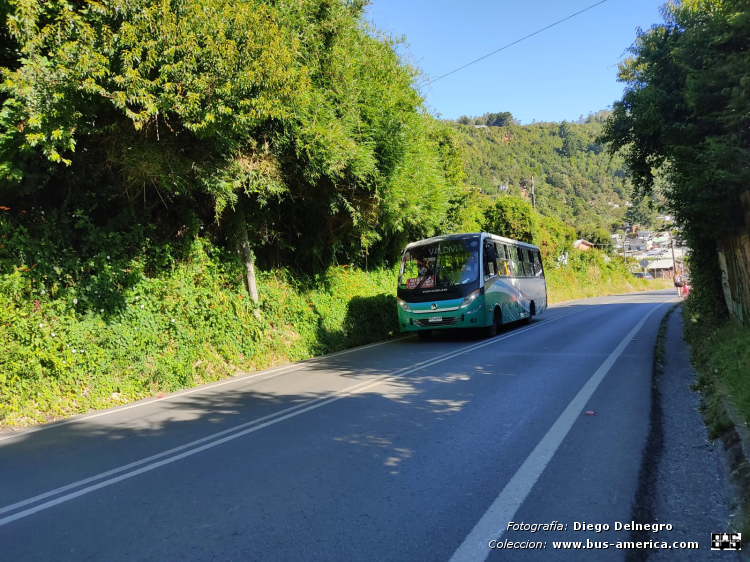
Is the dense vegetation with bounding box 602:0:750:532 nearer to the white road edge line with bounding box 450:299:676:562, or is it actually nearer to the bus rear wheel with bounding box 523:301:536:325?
the white road edge line with bounding box 450:299:676:562

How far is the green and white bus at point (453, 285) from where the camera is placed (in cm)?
1332

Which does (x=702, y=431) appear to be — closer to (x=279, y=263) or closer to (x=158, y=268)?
(x=158, y=268)

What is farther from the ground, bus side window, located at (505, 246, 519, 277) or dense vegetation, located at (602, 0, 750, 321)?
dense vegetation, located at (602, 0, 750, 321)

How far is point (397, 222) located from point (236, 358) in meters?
5.68

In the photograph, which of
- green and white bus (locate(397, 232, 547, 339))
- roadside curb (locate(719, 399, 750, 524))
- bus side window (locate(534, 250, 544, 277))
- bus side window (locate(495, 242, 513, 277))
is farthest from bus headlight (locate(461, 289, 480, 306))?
roadside curb (locate(719, 399, 750, 524))

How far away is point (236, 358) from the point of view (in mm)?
10867

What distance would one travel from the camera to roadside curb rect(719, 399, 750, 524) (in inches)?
142

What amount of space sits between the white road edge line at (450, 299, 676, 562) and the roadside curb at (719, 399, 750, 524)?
53.0 inches

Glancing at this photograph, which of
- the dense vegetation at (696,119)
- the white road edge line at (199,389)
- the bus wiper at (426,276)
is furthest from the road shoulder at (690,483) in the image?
the bus wiper at (426,276)

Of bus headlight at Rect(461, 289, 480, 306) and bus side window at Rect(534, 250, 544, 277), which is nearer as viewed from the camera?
bus headlight at Rect(461, 289, 480, 306)

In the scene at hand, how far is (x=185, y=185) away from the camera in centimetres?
927

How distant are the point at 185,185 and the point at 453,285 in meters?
7.02

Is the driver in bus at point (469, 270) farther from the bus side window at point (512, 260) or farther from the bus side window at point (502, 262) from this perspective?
the bus side window at point (512, 260)

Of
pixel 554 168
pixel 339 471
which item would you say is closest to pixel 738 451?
pixel 339 471
